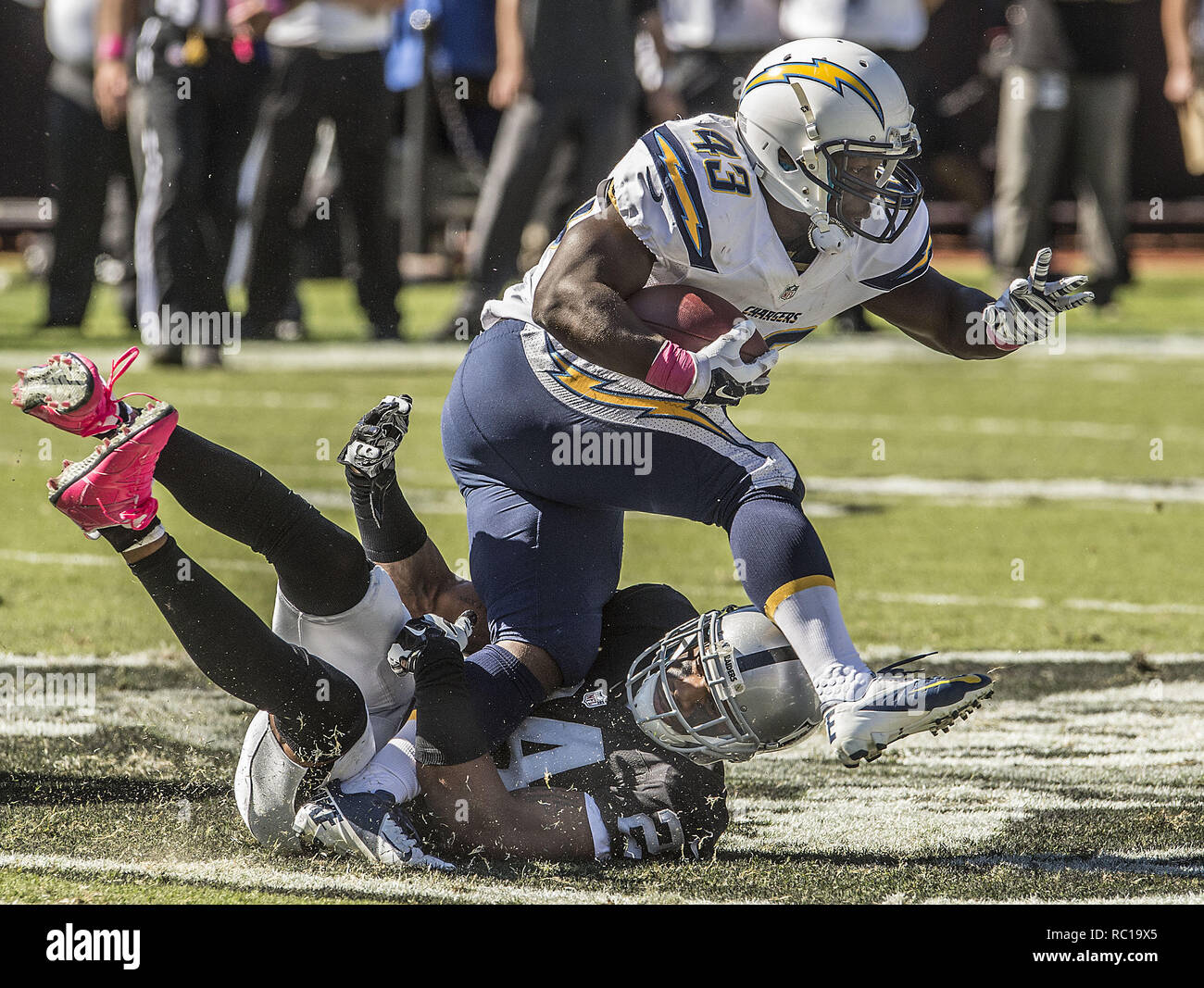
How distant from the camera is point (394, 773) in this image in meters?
3.57

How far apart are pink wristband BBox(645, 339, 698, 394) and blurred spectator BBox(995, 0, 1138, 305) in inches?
324

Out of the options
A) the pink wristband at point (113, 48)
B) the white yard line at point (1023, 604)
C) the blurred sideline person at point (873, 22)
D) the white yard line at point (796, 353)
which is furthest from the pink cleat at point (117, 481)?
the pink wristband at point (113, 48)

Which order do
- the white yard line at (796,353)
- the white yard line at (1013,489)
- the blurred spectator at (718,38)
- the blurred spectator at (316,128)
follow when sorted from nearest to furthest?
the white yard line at (1013,489) → the blurred spectator at (316,128) → the white yard line at (796,353) → the blurred spectator at (718,38)

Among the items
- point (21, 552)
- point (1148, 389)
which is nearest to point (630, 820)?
point (21, 552)

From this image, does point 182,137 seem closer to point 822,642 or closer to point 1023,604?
point 1023,604

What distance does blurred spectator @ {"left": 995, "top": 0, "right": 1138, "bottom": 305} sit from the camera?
11.7 m

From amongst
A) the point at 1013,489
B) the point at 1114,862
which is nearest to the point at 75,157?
the point at 1013,489

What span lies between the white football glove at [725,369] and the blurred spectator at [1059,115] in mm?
8149

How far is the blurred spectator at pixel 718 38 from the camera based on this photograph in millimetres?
10406

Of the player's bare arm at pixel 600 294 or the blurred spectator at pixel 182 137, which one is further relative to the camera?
the blurred spectator at pixel 182 137

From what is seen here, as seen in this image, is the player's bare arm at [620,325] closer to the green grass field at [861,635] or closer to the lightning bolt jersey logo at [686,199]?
the lightning bolt jersey logo at [686,199]

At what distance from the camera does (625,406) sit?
11.9 ft
